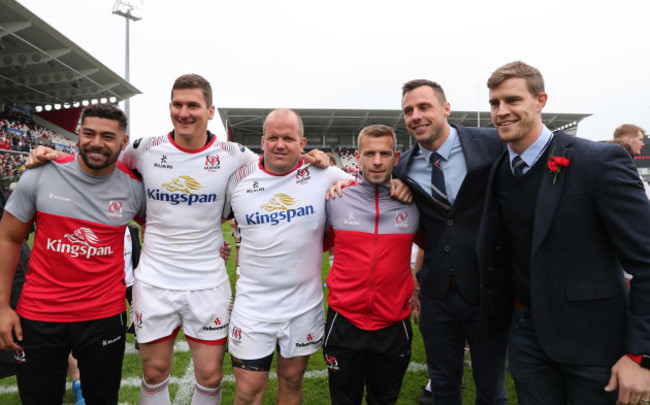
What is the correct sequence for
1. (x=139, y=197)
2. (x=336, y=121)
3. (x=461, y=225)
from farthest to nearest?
(x=336, y=121)
(x=139, y=197)
(x=461, y=225)

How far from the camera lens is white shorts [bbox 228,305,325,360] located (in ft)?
8.03

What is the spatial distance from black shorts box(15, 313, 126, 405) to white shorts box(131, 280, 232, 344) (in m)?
0.15

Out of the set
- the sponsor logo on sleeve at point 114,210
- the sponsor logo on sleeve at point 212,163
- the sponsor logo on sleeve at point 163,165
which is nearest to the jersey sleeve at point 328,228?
the sponsor logo on sleeve at point 212,163

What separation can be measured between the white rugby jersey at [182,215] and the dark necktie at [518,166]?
71.5 inches

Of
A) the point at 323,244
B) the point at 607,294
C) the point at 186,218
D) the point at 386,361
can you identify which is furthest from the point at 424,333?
the point at 186,218

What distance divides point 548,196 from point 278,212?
1.55 m

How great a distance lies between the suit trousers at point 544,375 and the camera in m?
1.72

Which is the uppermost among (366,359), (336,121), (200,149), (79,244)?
(336,121)

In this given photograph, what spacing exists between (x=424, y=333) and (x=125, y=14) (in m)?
39.5

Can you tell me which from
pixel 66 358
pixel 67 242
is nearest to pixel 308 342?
pixel 66 358

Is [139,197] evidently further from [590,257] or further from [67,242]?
[590,257]

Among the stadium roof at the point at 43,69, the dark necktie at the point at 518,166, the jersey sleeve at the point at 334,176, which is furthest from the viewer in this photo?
the stadium roof at the point at 43,69

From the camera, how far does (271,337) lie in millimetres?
2477

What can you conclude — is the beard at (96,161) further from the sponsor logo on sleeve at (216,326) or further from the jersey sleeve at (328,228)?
the jersey sleeve at (328,228)
